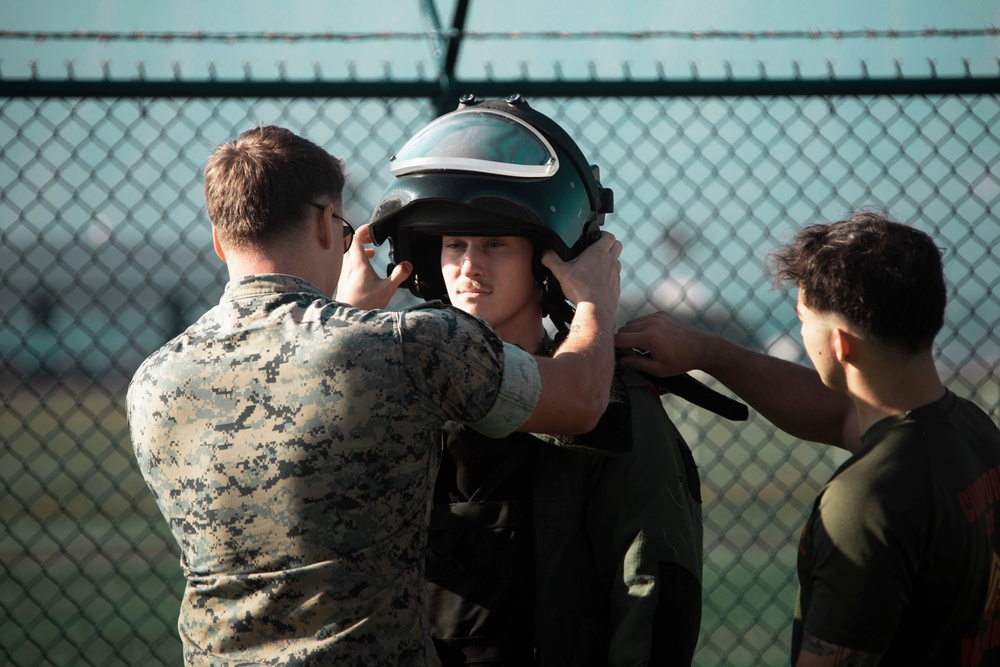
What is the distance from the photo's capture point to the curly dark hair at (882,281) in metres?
1.88

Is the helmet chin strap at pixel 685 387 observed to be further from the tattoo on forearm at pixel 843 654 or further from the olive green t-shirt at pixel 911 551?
the tattoo on forearm at pixel 843 654

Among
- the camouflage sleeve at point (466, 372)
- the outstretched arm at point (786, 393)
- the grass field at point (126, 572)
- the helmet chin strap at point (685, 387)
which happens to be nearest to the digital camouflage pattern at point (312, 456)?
the camouflage sleeve at point (466, 372)

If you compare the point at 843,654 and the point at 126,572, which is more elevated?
the point at 843,654

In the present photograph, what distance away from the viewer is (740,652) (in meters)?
5.32

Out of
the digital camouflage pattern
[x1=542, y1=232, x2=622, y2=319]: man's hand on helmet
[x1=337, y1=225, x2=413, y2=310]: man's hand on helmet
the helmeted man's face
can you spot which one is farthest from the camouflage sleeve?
[x1=337, y1=225, x2=413, y2=310]: man's hand on helmet

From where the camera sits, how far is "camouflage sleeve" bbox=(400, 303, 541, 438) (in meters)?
1.82

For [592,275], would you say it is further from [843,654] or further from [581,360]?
[843,654]

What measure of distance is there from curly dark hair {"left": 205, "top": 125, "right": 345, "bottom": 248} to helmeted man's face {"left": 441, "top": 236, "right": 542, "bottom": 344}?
0.43 meters

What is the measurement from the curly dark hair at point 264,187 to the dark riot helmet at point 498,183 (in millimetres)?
309

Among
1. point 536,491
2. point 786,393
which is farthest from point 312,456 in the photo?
point 786,393

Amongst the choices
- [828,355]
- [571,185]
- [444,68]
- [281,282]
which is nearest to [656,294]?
[444,68]

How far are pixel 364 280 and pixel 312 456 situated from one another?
788 mm

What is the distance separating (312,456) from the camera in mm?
1792

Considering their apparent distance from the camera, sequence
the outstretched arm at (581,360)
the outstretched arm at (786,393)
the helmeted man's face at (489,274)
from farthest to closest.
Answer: the outstretched arm at (786,393) → the helmeted man's face at (489,274) → the outstretched arm at (581,360)
